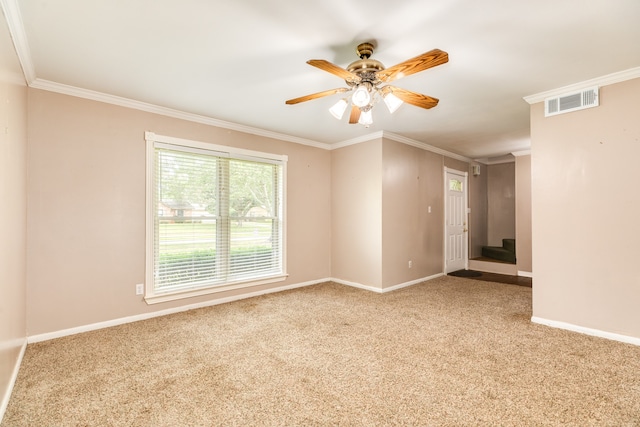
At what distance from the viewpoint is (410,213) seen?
5.14m

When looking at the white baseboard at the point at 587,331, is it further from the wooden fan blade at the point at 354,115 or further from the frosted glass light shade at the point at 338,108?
the frosted glass light shade at the point at 338,108

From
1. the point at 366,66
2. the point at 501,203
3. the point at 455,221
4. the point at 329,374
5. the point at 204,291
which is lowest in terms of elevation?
the point at 329,374

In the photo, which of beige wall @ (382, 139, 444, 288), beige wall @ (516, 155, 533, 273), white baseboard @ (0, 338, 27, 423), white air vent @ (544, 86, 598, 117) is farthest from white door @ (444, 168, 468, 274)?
white baseboard @ (0, 338, 27, 423)

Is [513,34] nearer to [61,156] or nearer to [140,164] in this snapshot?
[140,164]

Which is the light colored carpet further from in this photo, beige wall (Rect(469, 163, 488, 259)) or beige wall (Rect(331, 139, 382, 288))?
beige wall (Rect(469, 163, 488, 259))

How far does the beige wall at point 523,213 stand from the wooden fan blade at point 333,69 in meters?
5.03

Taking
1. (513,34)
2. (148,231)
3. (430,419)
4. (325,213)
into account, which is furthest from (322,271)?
(513,34)

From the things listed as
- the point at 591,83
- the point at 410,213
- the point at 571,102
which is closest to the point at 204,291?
the point at 410,213

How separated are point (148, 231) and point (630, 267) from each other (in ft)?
15.7

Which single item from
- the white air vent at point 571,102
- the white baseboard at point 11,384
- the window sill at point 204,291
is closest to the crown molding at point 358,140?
the white air vent at point 571,102

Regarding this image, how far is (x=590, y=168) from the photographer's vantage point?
9.53ft

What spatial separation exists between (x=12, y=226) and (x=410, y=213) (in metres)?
4.76

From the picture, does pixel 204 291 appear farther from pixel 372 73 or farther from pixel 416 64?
pixel 416 64

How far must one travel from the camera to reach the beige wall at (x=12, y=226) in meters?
1.85
